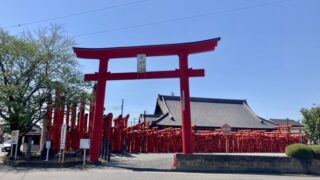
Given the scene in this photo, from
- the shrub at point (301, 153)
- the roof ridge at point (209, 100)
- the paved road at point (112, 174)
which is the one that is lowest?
the paved road at point (112, 174)

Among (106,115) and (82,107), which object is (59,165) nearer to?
(82,107)

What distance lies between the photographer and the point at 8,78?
19984 millimetres

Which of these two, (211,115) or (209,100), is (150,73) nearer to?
(211,115)

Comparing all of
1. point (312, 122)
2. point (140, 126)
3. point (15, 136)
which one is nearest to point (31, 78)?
point (15, 136)

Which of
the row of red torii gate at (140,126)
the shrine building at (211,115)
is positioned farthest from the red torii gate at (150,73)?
the shrine building at (211,115)

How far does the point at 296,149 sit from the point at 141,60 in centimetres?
961

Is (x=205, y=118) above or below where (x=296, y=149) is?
above

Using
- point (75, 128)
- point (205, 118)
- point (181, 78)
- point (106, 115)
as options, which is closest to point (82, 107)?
point (106, 115)

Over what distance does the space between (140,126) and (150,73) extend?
1504 centimetres

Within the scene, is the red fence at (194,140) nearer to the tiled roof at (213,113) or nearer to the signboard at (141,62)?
the tiled roof at (213,113)

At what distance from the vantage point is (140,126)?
3219 centimetres

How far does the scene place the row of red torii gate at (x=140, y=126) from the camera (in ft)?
57.3

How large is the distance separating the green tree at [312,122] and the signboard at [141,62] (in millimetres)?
17314

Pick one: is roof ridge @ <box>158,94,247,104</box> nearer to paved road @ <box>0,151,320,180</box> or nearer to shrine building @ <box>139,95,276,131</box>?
shrine building @ <box>139,95,276,131</box>
